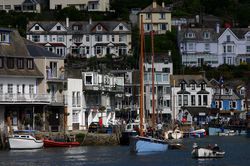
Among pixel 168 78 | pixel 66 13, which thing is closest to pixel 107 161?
pixel 168 78

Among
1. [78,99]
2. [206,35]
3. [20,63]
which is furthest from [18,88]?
[206,35]

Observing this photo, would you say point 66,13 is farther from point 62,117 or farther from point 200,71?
point 62,117

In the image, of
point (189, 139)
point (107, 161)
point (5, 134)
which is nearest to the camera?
point (107, 161)

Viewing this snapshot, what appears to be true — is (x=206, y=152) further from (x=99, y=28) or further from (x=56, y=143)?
(x=99, y=28)

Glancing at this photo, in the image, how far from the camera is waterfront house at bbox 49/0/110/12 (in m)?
189

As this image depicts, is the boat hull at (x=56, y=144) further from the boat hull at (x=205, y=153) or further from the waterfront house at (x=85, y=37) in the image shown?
the waterfront house at (x=85, y=37)

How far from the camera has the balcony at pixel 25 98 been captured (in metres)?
101

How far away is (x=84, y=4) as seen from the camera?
18975 centimetres

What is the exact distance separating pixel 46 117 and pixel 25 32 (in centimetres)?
6926

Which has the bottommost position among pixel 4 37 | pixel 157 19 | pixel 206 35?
pixel 4 37

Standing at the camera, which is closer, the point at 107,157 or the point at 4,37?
the point at 107,157

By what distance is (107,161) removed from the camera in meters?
84.0

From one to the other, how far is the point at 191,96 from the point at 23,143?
225 feet

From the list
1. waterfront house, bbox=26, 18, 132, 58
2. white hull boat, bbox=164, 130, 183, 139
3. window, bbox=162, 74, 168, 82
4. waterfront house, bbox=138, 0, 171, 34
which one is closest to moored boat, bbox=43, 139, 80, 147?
white hull boat, bbox=164, 130, 183, 139
